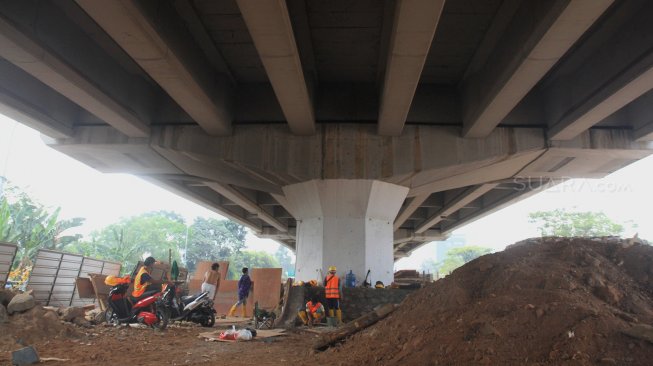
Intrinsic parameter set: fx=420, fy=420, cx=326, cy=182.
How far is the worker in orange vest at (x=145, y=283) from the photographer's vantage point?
8.98 meters

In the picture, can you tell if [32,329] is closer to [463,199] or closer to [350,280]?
[350,280]

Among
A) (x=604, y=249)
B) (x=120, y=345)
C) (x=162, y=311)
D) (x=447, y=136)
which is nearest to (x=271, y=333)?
(x=162, y=311)

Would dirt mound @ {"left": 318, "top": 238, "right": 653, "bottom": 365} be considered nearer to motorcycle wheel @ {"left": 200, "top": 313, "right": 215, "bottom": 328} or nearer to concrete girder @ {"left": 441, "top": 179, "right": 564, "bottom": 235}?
motorcycle wheel @ {"left": 200, "top": 313, "right": 215, "bottom": 328}

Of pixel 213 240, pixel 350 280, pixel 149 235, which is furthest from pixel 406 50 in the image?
pixel 149 235

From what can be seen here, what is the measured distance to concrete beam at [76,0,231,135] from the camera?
6.83 m

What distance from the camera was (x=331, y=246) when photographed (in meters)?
12.3

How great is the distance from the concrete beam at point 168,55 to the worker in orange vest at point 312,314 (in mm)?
5414

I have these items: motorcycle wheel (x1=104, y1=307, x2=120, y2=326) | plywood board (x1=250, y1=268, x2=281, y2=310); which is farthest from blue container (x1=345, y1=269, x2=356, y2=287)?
motorcycle wheel (x1=104, y1=307, x2=120, y2=326)

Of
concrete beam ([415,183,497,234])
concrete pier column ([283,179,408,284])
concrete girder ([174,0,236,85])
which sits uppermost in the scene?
concrete girder ([174,0,236,85])

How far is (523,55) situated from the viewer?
788 centimetres

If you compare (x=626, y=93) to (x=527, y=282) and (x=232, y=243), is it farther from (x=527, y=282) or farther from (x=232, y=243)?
(x=232, y=243)

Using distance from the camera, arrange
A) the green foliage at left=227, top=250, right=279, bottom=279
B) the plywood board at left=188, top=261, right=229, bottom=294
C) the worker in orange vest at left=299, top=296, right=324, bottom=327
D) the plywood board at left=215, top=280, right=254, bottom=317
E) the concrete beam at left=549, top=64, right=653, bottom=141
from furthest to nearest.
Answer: the green foliage at left=227, top=250, right=279, bottom=279, the plywood board at left=188, top=261, right=229, bottom=294, the plywood board at left=215, top=280, right=254, bottom=317, the worker in orange vest at left=299, top=296, right=324, bottom=327, the concrete beam at left=549, top=64, right=653, bottom=141

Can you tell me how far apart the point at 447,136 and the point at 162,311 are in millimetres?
8584

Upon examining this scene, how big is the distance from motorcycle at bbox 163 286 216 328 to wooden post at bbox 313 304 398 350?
4.45 m
